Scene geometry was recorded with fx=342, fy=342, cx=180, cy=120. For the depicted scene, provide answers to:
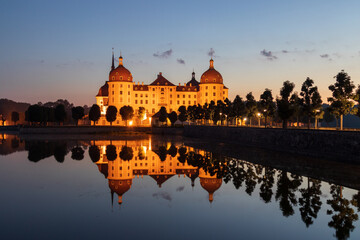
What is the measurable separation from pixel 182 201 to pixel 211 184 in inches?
155

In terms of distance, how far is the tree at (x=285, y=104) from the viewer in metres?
44.8

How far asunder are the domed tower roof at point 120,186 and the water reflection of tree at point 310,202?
887 cm

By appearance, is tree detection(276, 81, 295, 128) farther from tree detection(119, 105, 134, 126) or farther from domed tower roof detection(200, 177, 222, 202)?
tree detection(119, 105, 134, 126)

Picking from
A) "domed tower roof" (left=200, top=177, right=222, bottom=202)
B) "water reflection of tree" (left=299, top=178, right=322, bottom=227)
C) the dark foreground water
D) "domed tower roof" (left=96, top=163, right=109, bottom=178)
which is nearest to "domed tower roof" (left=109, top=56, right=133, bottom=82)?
"domed tower roof" (left=96, top=163, right=109, bottom=178)

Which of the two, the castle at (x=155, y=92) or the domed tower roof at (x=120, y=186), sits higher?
the castle at (x=155, y=92)

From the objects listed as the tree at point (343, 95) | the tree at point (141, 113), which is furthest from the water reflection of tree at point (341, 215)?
the tree at point (141, 113)

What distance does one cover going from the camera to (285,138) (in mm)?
35344

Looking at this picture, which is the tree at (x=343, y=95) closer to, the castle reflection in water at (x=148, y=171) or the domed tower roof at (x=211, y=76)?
the castle reflection in water at (x=148, y=171)

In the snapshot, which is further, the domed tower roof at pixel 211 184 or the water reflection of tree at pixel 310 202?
the domed tower roof at pixel 211 184

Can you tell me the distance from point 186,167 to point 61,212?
14.0 m

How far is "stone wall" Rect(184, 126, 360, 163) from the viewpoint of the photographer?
1023 inches

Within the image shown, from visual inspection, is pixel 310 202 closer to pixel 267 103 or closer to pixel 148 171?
pixel 148 171

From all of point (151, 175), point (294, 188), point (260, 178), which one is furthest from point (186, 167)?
point (294, 188)

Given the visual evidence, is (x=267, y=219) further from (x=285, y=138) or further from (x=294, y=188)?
(x=285, y=138)
